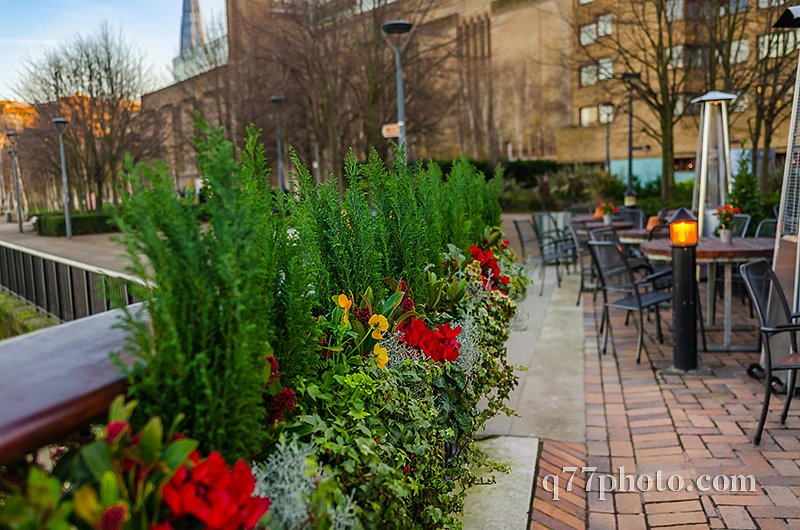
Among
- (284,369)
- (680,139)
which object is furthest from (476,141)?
(284,369)

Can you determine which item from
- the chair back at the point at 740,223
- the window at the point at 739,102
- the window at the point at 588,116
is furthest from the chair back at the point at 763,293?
the window at the point at 588,116

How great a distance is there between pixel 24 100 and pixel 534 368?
3519 centimetres

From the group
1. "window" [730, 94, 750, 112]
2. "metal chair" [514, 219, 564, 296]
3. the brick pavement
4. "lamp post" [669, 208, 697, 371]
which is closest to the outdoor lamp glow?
"lamp post" [669, 208, 697, 371]

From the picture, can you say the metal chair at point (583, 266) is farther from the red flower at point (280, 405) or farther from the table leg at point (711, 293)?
the red flower at point (280, 405)

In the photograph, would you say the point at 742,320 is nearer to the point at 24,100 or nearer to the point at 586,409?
the point at 586,409

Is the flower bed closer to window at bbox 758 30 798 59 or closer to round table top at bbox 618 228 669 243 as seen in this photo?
round table top at bbox 618 228 669 243

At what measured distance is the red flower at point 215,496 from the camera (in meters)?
1.32

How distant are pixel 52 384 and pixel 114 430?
23 cm

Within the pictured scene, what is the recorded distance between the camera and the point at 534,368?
595cm

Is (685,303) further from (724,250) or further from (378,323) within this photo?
(378,323)

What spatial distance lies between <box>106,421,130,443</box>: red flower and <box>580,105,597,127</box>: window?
1531 inches

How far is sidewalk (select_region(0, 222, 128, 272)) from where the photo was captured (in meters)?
19.3

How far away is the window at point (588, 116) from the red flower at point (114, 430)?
3888cm

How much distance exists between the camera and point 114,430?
1.30 m
